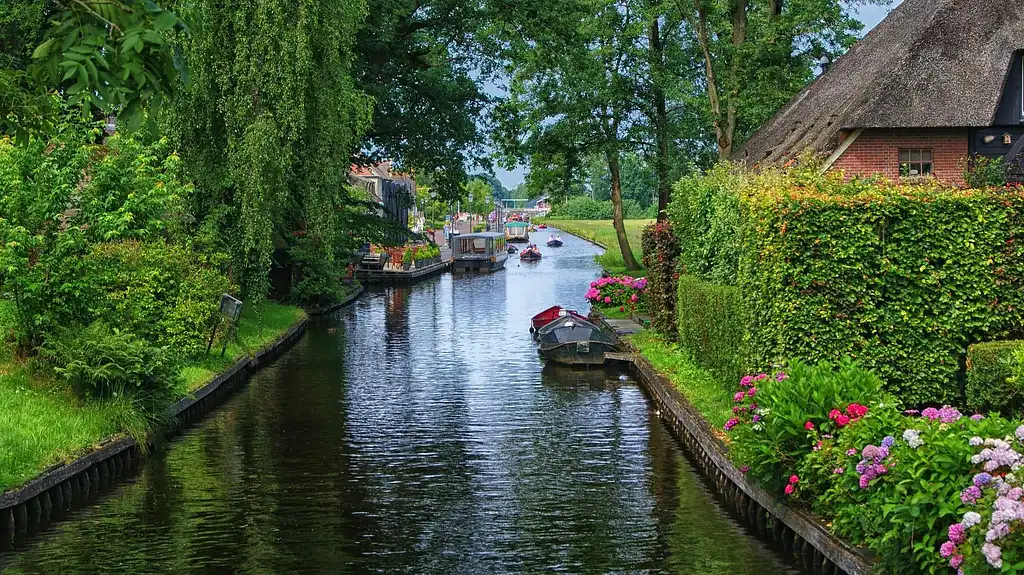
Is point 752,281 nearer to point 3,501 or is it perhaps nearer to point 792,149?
point 3,501

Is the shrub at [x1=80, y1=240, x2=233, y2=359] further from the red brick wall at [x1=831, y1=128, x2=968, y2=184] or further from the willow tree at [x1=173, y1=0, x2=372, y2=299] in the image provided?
the red brick wall at [x1=831, y1=128, x2=968, y2=184]

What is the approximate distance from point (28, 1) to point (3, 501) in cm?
2491

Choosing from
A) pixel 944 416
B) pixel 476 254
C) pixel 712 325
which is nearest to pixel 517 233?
pixel 476 254

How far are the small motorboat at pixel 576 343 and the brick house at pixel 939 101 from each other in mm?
6703

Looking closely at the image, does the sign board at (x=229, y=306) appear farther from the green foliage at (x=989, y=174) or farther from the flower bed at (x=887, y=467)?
the green foliage at (x=989, y=174)

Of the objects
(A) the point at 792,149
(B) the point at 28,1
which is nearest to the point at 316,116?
(B) the point at 28,1

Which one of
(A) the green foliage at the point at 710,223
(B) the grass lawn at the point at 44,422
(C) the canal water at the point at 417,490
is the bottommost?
Result: (C) the canal water at the point at 417,490

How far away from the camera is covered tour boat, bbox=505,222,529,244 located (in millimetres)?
143887

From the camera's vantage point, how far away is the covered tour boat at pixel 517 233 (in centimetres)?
14389

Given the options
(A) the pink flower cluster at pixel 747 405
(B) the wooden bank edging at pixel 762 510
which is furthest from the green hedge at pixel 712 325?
(A) the pink flower cluster at pixel 747 405

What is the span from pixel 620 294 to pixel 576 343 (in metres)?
10.8

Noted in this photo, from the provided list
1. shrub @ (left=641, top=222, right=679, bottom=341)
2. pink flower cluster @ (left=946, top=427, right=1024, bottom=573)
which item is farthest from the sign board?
pink flower cluster @ (left=946, top=427, right=1024, bottom=573)

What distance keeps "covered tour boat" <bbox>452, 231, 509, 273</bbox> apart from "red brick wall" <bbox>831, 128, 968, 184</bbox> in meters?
52.7

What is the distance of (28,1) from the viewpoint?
35.9 metres
